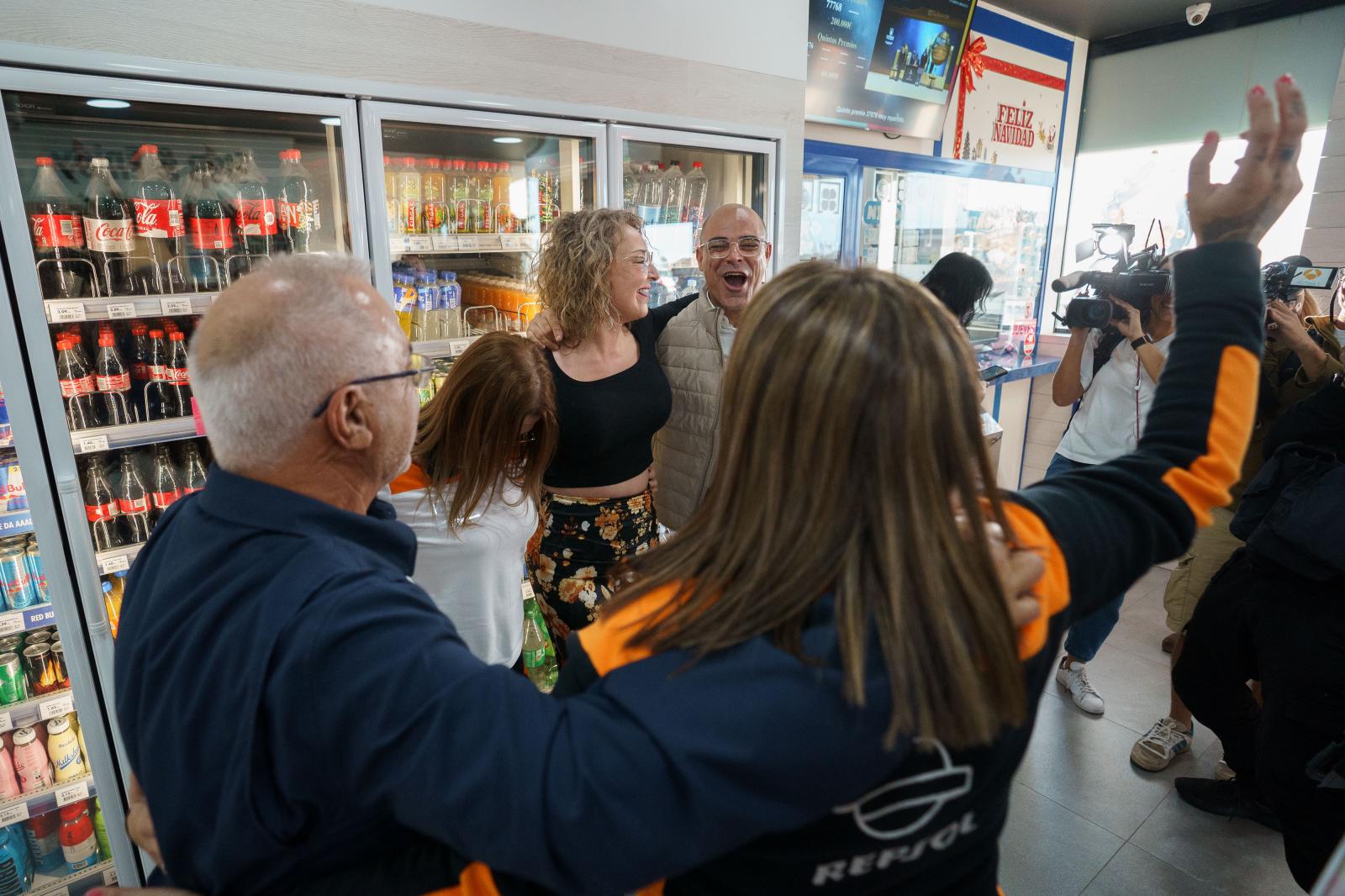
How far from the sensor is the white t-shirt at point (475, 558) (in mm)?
1584

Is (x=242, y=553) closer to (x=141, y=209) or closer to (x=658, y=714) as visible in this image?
(x=658, y=714)

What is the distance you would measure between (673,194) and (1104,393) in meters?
1.92

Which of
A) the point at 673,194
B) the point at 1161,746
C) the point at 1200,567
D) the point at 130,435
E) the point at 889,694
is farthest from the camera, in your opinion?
the point at 673,194

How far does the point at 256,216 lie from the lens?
204 centimetres

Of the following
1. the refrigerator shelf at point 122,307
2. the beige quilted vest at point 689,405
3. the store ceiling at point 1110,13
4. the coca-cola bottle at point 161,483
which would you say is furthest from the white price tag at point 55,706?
the store ceiling at point 1110,13

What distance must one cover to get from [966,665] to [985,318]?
212 inches

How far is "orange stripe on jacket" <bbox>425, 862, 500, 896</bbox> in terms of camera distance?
747mm

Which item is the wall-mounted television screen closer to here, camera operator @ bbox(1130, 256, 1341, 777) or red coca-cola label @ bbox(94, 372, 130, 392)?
camera operator @ bbox(1130, 256, 1341, 777)

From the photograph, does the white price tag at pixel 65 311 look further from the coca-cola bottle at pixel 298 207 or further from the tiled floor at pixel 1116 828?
the tiled floor at pixel 1116 828

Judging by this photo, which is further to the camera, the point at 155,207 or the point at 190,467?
the point at 190,467

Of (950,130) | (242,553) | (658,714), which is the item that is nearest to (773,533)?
(658,714)

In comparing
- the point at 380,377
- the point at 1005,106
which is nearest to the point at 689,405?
the point at 380,377

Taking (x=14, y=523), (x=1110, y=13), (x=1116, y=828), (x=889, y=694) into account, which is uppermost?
(x=1110, y=13)

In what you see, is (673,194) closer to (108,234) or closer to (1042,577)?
(108,234)
